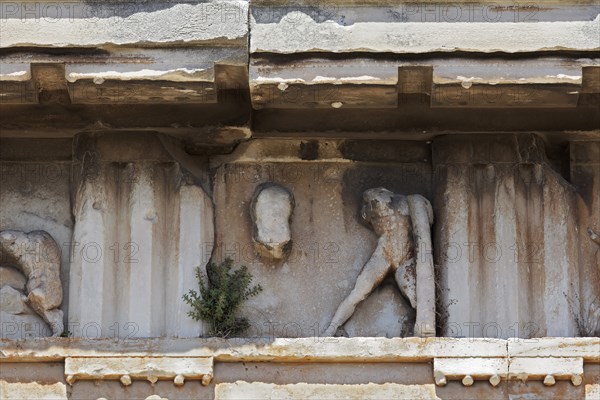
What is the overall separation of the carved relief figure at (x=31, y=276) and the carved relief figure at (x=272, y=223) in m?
1.08

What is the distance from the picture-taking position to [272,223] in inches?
358

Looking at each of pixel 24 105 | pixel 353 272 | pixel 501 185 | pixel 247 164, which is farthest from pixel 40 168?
pixel 501 185

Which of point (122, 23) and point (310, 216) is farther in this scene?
point (310, 216)

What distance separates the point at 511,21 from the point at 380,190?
4.00 ft

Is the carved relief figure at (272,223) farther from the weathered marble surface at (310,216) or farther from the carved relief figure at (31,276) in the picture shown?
the carved relief figure at (31,276)

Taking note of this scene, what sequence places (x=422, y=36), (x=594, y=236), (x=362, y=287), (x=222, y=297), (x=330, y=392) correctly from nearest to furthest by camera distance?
(x=422, y=36), (x=330, y=392), (x=222, y=297), (x=362, y=287), (x=594, y=236)

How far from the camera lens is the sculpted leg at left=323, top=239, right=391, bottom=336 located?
8.96 metres

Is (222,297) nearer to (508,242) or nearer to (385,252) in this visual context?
(385,252)

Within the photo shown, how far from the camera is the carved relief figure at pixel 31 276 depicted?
29.4ft

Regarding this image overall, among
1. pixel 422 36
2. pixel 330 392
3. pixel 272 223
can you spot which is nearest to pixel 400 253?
pixel 272 223

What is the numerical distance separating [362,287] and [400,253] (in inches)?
10.8

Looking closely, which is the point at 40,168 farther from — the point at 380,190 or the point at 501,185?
the point at 501,185

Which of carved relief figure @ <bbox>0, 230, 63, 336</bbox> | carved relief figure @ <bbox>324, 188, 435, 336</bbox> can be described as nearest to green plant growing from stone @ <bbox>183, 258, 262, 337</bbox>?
carved relief figure @ <bbox>324, 188, 435, 336</bbox>

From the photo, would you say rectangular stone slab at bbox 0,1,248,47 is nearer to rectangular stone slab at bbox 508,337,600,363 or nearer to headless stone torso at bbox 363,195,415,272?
headless stone torso at bbox 363,195,415,272
